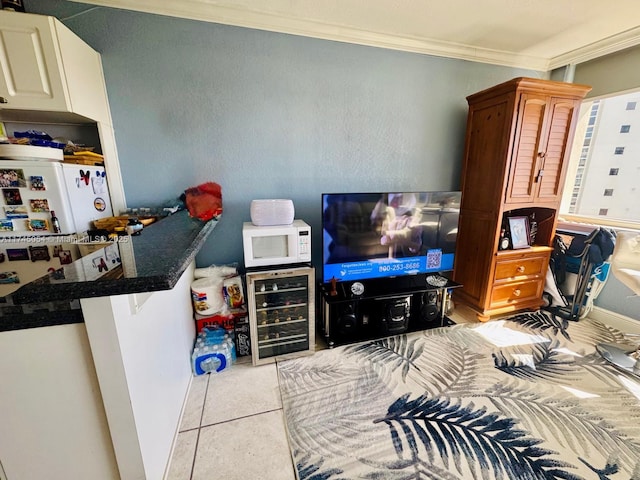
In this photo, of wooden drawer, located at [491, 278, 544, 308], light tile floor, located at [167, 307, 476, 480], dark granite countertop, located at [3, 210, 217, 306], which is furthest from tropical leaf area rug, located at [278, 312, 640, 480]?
dark granite countertop, located at [3, 210, 217, 306]

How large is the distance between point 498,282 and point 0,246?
3.32 meters

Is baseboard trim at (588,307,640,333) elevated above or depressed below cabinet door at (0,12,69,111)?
below

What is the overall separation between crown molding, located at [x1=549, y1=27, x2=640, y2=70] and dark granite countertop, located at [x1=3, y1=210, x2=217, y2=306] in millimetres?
3570

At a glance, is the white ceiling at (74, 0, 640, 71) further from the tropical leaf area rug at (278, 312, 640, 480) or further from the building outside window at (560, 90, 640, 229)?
the tropical leaf area rug at (278, 312, 640, 480)

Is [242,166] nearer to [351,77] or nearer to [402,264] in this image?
[351,77]

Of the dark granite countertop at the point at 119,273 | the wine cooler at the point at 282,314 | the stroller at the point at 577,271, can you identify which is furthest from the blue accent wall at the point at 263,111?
the stroller at the point at 577,271

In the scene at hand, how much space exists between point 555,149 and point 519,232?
758 millimetres

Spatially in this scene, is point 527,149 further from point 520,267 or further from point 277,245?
point 277,245

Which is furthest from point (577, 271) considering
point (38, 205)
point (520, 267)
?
point (38, 205)

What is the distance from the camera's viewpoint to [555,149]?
223cm

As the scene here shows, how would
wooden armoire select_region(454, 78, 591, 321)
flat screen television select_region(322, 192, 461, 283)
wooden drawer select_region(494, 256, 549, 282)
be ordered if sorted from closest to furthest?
flat screen television select_region(322, 192, 461, 283) → wooden armoire select_region(454, 78, 591, 321) → wooden drawer select_region(494, 256, 549, 282)

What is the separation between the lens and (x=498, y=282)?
92.0 inches

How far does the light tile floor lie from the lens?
1.17m

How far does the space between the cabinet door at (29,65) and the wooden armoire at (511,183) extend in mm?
2954
